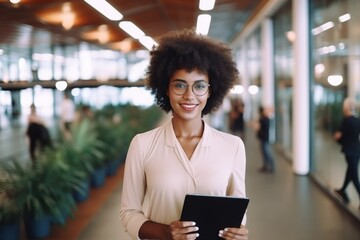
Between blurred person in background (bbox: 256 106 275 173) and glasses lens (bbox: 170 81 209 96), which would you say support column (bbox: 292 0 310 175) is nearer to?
blurred person in background (bbox: 256 106 275 173)

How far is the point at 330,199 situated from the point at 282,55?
6.18 meters

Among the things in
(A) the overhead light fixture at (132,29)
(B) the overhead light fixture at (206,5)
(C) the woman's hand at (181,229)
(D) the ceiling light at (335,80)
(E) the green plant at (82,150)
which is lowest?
(E) the green plant at (82,150)

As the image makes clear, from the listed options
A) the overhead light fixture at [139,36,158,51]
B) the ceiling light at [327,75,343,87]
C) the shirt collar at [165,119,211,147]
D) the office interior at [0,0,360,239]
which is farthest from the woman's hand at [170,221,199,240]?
the ceiling light at [327,75,343,87]

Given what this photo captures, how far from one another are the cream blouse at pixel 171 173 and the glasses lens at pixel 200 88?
0.53 ft

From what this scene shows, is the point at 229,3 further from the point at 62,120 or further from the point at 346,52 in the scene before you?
the point at 62,120

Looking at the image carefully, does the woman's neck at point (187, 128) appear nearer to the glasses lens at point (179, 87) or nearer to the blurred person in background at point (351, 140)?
the glasses lens at point (179, 87)

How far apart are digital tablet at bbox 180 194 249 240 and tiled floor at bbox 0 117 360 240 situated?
2.36 meters

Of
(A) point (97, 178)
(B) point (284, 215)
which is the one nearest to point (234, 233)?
(B) point (284, 215)

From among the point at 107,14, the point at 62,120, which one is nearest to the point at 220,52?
the point at 107,14

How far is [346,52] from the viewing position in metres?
7.06

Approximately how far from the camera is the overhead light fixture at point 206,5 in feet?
14.6

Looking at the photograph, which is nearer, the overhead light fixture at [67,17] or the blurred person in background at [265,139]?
the overhead light fixture at [67,17]

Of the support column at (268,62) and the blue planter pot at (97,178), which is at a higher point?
the support column at (268,62)

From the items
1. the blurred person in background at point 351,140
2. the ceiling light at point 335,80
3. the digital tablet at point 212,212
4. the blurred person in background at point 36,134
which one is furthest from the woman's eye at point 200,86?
the blurred person in background at point 36,134
